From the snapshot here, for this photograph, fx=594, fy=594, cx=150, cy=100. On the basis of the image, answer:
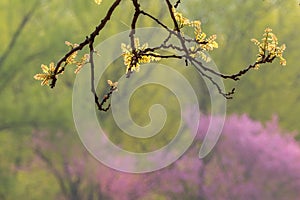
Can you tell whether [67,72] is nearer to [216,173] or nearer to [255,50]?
[216,173]

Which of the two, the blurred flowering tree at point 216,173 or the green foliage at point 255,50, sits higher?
the green foliage at point 255,50

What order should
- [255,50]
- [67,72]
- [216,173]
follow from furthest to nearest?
[255,50] → [67,72] → [216,173]

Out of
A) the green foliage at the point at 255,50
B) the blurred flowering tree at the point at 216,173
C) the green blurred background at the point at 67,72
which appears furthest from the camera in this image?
the green foliage at the point at 255,50

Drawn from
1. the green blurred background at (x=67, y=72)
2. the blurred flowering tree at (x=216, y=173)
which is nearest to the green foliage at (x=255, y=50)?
the green blurred background at (x=67, y=72)

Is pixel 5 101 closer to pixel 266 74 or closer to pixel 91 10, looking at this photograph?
pixel 91 10

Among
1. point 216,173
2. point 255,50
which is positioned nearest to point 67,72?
point 216,173

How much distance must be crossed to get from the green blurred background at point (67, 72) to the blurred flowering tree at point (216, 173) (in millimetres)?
496

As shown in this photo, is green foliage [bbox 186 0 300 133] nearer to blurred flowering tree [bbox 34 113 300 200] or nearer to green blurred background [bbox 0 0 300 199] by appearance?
green blurred background [bbox 0 0 300 199]

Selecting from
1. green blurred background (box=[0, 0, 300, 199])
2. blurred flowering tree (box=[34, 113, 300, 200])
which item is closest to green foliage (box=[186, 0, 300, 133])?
green blurred background (box=[0, 0, 300, 199])

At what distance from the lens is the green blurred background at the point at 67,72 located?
1402 cm

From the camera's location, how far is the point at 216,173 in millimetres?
15109

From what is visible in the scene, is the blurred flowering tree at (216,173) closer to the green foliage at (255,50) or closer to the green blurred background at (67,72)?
the green blurred background at (67,72)

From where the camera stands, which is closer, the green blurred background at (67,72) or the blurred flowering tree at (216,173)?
the green blurred background at (67,72)

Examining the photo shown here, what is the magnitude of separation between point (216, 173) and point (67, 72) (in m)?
4.60
